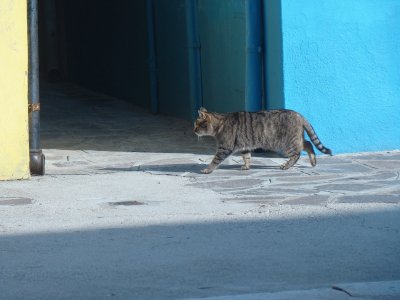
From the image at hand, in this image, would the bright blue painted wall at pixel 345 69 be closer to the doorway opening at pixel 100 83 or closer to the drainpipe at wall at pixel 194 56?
the doorway opening at pixel 100 83

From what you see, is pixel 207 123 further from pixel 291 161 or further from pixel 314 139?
pixel 314 139

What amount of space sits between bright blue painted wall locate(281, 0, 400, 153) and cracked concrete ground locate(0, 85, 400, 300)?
1.06 ft

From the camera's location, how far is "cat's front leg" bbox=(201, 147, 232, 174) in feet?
33.5

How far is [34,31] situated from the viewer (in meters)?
10.0

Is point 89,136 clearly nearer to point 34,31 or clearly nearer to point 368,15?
point 34,31

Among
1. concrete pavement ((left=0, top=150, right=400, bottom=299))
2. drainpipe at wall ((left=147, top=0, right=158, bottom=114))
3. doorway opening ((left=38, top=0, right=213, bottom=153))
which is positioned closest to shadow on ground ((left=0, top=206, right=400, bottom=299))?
concrete pavement ((left=0, top=150, right=400, bottom=299))

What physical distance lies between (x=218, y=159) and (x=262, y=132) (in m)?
0.58

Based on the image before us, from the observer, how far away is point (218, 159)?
33.7 feet

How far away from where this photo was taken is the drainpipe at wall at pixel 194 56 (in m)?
13.6

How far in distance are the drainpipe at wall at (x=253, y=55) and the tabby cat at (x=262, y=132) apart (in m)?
0.95

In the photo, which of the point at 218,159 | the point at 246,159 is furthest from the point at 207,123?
the point at 246,159

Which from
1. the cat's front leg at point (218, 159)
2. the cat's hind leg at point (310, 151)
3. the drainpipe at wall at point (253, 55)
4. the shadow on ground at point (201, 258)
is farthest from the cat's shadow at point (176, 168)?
the shadow on ground at point (201, 258)

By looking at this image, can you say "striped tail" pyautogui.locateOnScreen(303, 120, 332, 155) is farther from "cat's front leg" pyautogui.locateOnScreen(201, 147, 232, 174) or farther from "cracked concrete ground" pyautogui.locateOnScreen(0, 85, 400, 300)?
"cat's front leg" pyautogui.locateOnScreen(201, 147, 232, 174)

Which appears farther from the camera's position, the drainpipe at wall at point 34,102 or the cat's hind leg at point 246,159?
the cat's hind leg at point 246,159
